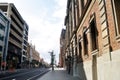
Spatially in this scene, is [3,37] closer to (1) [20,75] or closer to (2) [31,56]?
(1) [20,75]

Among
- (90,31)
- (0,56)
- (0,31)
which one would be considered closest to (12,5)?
(0,31)

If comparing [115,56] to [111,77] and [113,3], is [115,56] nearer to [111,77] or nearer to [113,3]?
[111,77]

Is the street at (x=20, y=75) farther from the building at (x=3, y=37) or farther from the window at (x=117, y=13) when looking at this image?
the building at (x=3, y=37)

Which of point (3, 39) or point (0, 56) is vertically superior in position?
point (3, 39)

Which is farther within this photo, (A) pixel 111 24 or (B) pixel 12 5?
(B) pixel 12 5

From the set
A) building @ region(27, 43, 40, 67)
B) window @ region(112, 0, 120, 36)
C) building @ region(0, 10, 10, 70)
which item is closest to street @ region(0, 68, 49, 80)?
window @ region(112, 0, 120, 36)

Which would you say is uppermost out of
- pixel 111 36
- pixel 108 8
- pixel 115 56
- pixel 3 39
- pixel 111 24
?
pixel 3 39

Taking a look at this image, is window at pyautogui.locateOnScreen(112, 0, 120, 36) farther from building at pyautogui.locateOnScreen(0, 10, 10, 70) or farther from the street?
building at pyautogui.locateOnScreen(0, 10, 10, 70)

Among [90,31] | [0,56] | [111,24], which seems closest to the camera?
[111,24]

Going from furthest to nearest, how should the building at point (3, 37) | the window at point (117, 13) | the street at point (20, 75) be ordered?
the building at point (3, 37), the street at point (20, 75), the window at point (117, 13)

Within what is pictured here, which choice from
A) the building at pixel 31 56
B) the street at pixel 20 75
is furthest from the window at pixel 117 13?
the building at pixel 31 56

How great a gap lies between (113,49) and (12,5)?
200ft

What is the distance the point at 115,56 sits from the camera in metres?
8.11

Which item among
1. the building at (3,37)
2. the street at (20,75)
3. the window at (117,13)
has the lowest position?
the street at (20,75)
